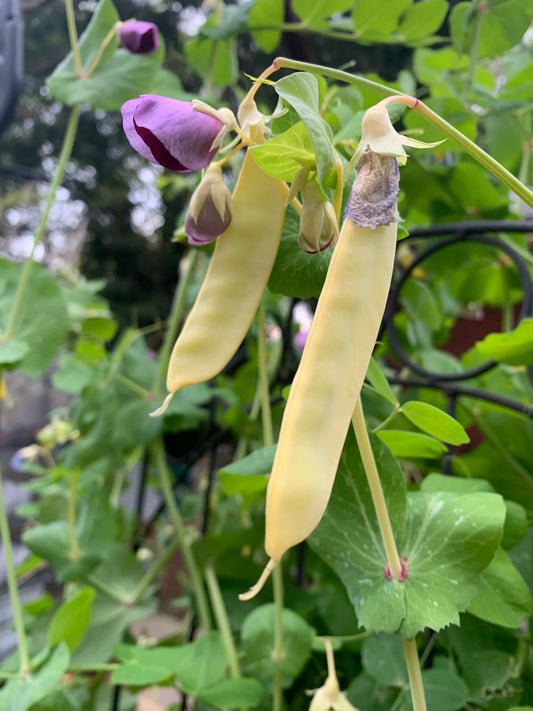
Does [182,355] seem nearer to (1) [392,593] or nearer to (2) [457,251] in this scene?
(1) [392,593]

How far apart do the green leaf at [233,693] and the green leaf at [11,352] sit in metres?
0.27

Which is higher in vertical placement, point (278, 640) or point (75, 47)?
point (75, 47)

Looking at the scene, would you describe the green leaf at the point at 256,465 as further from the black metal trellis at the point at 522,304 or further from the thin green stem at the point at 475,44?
the thin green stem at the point at 475,44

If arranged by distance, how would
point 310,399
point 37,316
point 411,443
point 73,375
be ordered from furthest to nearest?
point 73,375, point 37,316, point 411,443, point 310,399

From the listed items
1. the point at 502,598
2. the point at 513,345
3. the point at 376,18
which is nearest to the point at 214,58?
the point at 376,18

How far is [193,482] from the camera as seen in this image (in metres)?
1.20

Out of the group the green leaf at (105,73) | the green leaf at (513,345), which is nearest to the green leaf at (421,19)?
the green leaf at (105,73)

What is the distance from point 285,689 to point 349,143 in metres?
0.40

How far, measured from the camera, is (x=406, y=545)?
255 millimetres

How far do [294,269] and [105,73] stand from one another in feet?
1.06

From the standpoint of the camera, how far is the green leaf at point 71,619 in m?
0.37

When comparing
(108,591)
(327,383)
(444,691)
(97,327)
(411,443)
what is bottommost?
(108,591)

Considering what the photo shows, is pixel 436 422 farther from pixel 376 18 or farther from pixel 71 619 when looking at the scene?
pixel 376 18

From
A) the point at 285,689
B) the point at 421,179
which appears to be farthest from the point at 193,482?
the point at 421,179
